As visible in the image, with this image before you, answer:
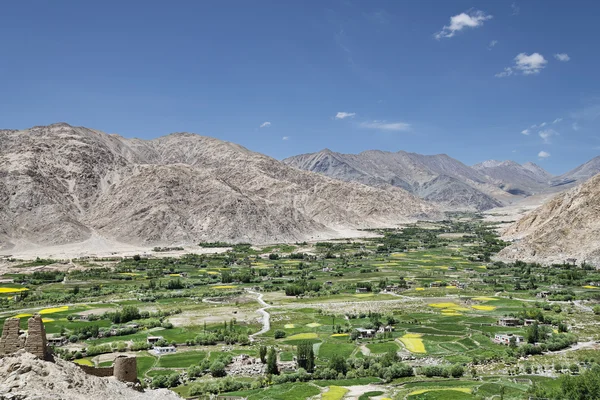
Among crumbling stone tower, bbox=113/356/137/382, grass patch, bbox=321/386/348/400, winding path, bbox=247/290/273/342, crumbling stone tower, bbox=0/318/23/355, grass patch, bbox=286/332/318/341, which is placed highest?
crumbling stone tower, bbox=0/318/23/355

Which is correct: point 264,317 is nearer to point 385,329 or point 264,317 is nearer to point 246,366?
point 385,329

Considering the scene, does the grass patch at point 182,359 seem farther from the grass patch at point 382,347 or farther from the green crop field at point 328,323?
the grass patch at point 382,347

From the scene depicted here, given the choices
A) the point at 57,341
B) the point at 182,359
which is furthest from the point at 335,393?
the point at 57,341

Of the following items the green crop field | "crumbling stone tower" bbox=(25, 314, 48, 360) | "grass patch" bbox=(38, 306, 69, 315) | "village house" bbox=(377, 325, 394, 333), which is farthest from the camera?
"grass patch" bbox=(38, 306, 69, 315)

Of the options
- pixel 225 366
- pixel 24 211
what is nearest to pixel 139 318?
pixel 225 366

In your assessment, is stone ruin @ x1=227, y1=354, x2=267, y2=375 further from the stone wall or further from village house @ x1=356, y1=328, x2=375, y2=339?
the stone wall

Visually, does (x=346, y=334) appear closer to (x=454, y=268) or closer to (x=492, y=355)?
(x=492, y=355)

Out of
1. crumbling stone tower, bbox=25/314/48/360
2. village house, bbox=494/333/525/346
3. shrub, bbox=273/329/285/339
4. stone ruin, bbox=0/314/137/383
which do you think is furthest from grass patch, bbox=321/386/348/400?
crumbling stone tower, bbox=25/314/48/360
